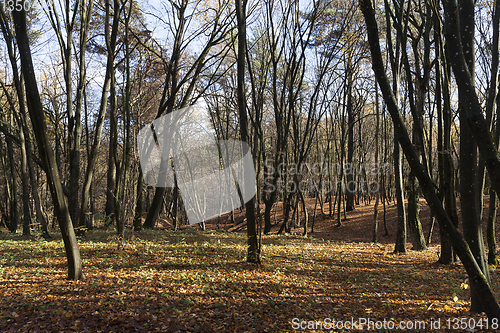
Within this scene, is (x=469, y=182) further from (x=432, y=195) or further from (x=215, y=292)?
(x=215, y=292)

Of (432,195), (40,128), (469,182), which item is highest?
(40,128)

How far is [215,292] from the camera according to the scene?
14.6ft

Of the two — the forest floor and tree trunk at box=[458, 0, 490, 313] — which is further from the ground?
tree trunk at box=[458, 0, 490, 313]

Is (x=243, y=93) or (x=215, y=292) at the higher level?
(x=243, y=93)

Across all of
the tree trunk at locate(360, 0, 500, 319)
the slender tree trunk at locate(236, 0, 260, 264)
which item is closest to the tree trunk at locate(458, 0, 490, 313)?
the tree trunk at locate(360, 0, 500, 319)

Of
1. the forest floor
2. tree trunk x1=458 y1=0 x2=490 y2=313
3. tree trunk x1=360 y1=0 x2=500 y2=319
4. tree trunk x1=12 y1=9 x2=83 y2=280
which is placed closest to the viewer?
tree trunk x1=360 y1=0 x2=500 y2=319

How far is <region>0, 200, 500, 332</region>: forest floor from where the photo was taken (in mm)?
3477

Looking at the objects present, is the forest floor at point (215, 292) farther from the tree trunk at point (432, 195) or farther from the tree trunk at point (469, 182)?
the tree trunk at point (469, 182)

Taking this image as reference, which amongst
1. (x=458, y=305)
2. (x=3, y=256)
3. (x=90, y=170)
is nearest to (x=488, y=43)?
(x=458, y=305)

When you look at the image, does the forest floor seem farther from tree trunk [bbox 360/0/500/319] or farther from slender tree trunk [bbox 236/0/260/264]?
slender tree trunk [bbox 236/0/260/264]

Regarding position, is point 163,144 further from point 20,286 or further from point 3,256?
point 20,286

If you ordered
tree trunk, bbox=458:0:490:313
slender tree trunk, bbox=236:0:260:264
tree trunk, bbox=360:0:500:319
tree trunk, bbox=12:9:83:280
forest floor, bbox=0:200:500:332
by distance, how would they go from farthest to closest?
slender tree trunk, bbox=236:0:260:264 < tree trunk, bbox=12:9:83:280 < tree trunk, bbox=458:0:490:313 < forest floor, bbox=0:200:500:332 < tree trunk, bbox=360:0:500:319

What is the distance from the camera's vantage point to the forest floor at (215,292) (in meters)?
3.48

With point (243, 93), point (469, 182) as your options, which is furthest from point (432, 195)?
point (243, 93)
